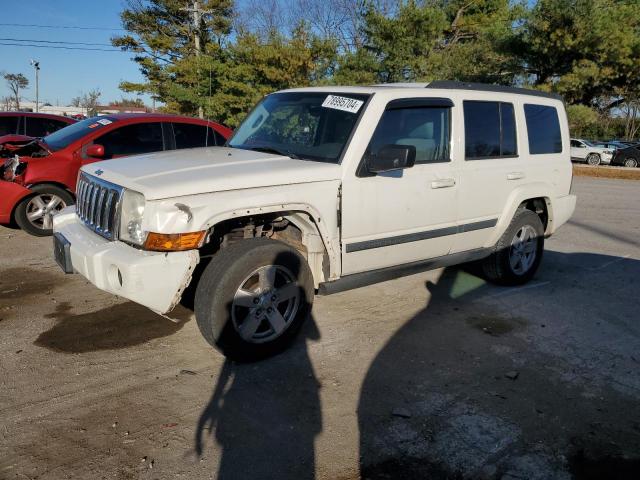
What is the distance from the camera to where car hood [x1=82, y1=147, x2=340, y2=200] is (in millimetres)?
3340

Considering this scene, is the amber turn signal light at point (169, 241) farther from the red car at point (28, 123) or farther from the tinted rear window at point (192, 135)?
the red car at point (28, 123)

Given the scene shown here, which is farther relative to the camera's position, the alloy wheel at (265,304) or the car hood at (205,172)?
the alloy wheel at (265,304)

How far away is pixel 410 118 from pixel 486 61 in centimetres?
2344

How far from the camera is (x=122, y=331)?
14.0 feet

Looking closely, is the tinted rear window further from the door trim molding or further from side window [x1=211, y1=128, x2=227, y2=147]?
the door trim molding

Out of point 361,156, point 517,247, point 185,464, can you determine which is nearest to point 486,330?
point 517,247

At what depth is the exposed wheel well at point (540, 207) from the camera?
573 centimetres

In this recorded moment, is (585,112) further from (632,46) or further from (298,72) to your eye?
(298,72)

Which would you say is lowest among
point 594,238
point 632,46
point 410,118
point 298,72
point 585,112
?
point 594,238

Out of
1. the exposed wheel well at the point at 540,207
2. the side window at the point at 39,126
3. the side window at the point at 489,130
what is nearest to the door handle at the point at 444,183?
the side window at the point at 489,130

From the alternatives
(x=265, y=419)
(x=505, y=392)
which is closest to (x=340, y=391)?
(x=265, y=419)

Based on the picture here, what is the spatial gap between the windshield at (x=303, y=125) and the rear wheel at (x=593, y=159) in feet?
91.1

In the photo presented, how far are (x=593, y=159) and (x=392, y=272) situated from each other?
28118 millimetres

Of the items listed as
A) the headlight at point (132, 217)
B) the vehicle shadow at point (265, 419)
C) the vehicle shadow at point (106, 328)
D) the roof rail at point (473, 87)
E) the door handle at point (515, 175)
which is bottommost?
the vehicle shadow at point (265, 419)
